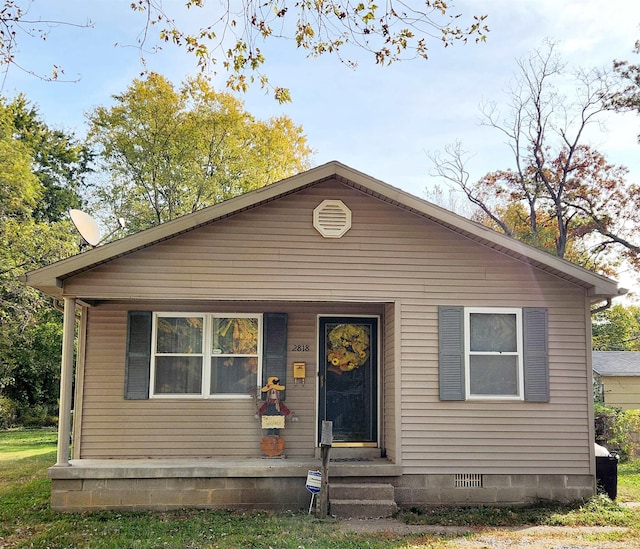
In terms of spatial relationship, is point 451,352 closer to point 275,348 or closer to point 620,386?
point 275,348

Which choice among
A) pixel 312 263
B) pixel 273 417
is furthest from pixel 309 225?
pixel 273 417

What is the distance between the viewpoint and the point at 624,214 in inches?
792

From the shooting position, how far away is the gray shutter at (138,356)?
9211 millimetres

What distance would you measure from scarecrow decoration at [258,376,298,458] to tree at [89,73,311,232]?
15.0 meters

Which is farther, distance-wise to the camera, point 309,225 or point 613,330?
point 613,330

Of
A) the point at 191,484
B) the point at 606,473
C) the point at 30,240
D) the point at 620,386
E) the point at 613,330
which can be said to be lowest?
the point at 191,484

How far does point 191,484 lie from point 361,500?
2144 mm

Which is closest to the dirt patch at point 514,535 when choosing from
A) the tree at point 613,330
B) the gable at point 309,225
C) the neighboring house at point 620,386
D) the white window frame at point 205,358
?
the white window frame at point 205,358

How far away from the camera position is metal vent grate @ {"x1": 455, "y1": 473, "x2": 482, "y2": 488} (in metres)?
8.48

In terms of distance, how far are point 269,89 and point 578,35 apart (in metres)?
4.35

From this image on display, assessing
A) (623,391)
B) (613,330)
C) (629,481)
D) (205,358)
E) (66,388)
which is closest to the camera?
(66,388)

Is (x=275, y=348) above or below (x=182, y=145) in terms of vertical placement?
below

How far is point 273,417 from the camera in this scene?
365 inches

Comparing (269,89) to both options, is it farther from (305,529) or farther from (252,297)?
(305,529)
